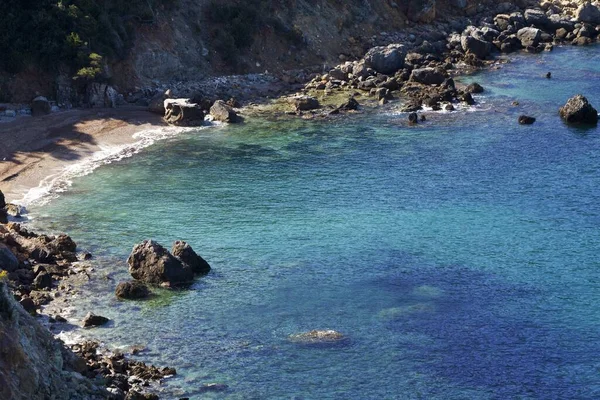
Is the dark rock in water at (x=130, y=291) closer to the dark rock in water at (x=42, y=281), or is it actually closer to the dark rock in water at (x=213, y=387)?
the dark rock in water at (x=42, y=281)

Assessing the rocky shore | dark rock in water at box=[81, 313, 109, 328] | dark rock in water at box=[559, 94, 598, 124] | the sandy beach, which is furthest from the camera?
dark rock in water at box=[559, 94, 598, 124]

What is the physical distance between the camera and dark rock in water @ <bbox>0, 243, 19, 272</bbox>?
49.9 meters

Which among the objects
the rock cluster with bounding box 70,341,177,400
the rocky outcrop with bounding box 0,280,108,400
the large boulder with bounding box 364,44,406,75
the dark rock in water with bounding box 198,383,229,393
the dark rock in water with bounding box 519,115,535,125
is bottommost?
the dark rock in water with bounding box 198,383,229,393

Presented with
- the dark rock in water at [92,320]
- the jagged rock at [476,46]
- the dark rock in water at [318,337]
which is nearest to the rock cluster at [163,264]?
the dark rock in water at [92,320]

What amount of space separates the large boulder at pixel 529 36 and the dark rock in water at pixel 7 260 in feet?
249

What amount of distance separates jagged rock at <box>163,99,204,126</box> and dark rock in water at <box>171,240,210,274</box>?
2949 centimetres

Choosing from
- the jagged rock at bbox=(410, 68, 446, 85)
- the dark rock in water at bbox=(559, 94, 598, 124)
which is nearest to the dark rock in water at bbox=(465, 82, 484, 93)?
the jagged rock at bbox=(410, 68, 446, 85)

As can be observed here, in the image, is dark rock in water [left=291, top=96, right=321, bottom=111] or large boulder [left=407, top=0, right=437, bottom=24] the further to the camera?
large boulder [left=407, top=0, right=437, bottom=24]

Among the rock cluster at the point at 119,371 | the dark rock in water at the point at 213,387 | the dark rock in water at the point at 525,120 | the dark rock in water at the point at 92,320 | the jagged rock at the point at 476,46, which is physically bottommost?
the dark rock in water at the point at 213,387

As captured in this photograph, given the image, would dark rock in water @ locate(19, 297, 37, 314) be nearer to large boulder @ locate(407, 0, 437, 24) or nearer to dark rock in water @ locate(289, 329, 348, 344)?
dark rock in water @ locate(289, 329, 348, 344)

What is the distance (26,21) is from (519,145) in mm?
43212

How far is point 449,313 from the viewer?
47406mm

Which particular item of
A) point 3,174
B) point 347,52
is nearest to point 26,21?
point 3,174

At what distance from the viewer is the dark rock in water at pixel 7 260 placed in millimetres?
49938
